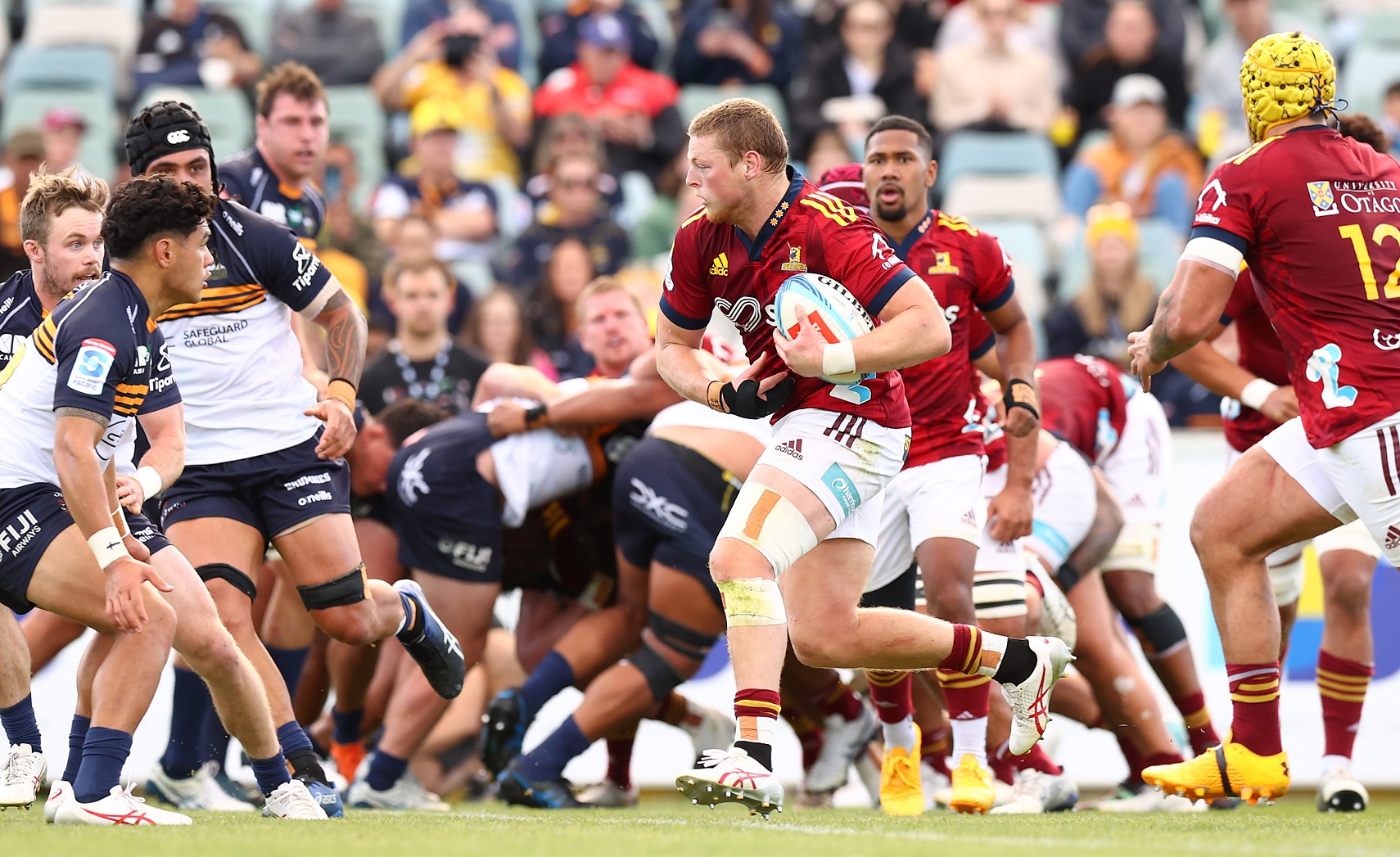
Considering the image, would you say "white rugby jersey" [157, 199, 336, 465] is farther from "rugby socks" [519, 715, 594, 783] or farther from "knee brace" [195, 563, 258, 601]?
"rugby socks" [519, 715, 594, 783]

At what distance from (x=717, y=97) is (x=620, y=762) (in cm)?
834

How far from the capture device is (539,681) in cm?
806

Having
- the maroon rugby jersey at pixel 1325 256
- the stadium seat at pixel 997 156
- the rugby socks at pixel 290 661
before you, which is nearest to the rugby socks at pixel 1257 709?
the maroon rugby jersey at pixel 1325 256

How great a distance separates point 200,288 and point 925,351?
2494 millimetres

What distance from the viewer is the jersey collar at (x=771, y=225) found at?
569 centimetres

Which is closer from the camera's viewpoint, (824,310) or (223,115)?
(824,310)

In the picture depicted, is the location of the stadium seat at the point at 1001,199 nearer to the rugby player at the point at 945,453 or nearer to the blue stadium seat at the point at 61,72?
the rugby player at the point at 945,453

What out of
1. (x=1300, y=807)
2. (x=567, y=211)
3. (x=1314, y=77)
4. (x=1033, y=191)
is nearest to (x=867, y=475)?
(x=1314, y=77)

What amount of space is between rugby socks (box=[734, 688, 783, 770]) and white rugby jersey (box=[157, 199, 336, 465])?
7.70 feet

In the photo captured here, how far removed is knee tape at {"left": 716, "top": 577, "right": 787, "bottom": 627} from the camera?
5383mm

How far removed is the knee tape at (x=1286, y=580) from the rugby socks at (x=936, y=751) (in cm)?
166

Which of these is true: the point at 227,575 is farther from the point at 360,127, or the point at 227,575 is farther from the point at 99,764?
the point at 360,127

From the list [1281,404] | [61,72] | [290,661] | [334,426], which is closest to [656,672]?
[290,661]

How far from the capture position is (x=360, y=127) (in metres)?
14.9
